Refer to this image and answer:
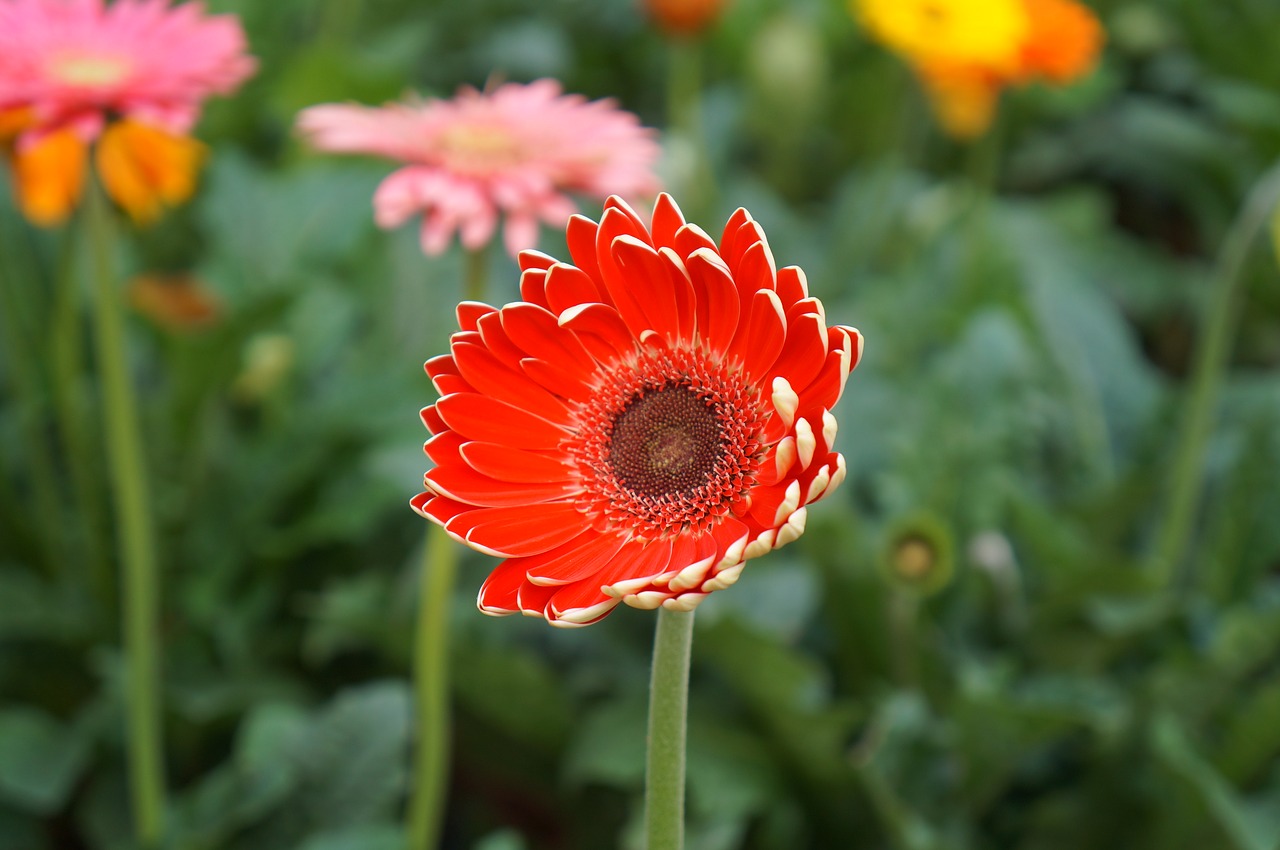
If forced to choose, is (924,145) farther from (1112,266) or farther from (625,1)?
(625,1)

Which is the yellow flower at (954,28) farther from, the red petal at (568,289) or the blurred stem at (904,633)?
the red petal at (568,289)

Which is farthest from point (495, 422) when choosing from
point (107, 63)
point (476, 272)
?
point (107, 63)

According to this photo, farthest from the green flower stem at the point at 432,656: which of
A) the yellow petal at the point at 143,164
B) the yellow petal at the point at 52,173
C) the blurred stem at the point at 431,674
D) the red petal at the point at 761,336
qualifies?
the yellow petal at the point at 143,164

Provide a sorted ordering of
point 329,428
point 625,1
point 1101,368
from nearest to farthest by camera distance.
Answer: point 329,428, point 1101,368, point 625,1

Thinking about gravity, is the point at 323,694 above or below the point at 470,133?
below

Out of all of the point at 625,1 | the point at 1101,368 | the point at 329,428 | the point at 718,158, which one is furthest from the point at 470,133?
the point at 625,1

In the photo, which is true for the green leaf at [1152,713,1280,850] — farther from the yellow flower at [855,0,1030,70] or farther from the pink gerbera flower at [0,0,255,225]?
the pink gerbera flower at [0,0,255,225]

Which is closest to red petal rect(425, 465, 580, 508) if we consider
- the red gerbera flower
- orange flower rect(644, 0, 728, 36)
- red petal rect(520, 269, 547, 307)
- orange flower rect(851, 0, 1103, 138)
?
the red gerbera flower

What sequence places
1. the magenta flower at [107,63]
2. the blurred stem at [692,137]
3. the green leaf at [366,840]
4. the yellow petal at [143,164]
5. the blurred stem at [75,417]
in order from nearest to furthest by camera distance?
the magenta flower at [107,63] < the green leaf at [366,840] < the blurred stem at [75,417] < the yellow petal at [143,164] < the blurred stem at [692,137]
